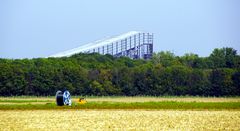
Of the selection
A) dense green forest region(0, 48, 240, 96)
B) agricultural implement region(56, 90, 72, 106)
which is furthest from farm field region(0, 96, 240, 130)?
dense green forest region(0, 48, 240, 96)

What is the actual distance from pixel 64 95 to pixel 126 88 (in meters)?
40.6

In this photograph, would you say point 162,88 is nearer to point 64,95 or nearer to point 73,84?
point 73,84

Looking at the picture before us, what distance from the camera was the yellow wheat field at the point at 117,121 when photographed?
145 ft

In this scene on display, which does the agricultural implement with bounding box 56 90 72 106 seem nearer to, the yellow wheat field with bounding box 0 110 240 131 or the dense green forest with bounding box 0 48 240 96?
the yellow wheat field with bounding box 0 110 240 131

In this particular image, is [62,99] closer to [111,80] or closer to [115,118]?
[115,118]

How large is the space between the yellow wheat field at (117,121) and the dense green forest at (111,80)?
44.6 metres

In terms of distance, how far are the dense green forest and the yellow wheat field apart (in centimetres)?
4458

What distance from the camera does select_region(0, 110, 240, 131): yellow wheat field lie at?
4416 centimetres

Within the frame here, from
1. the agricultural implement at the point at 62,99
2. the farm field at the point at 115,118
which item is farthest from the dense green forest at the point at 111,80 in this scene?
the farm field at the point at 115,118

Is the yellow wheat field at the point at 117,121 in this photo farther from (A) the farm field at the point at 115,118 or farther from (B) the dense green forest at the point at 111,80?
(B) the dense green forest at the point at 111,80

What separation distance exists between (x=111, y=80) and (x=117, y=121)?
58.8 metres

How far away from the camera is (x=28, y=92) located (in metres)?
101

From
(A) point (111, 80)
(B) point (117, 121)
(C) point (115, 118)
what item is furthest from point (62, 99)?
(A) point (111, 80)

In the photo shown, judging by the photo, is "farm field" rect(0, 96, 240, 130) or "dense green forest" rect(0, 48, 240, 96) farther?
"dense green forest" rect(0, 48, 240, 96)
